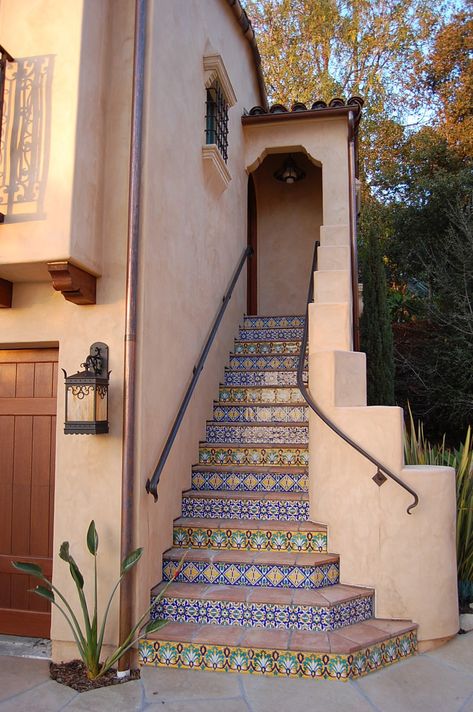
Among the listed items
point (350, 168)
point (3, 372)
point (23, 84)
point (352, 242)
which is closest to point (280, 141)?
point (350, 168)

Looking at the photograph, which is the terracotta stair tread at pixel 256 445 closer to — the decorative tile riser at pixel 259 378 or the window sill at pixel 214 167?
the decorative tile riser at pixel 259 378

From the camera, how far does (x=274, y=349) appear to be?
22.0 feet

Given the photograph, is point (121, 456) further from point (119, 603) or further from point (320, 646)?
point (320, 646)

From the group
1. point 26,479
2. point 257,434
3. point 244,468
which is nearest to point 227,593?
point 244,468

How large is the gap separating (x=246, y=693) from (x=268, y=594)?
70cm

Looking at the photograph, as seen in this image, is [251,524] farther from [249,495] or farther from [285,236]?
[285,236]

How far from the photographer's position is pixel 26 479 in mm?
4062

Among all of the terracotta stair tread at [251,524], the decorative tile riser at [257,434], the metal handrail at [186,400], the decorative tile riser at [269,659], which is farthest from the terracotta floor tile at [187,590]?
the decorative tile riser at [257,434]

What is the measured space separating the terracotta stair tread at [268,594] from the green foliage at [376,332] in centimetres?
474

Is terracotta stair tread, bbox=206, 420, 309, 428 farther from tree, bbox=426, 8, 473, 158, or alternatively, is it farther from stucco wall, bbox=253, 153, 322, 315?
tree, bbox=426, 8, 473, 158

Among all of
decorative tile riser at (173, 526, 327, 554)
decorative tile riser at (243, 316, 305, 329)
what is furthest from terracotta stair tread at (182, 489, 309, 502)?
decorative tile riser at (243, 316, 305, 329)

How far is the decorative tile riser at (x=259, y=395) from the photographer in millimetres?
5832

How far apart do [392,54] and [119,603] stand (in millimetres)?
14925

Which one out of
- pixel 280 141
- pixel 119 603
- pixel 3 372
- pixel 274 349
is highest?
pixel 280 141
